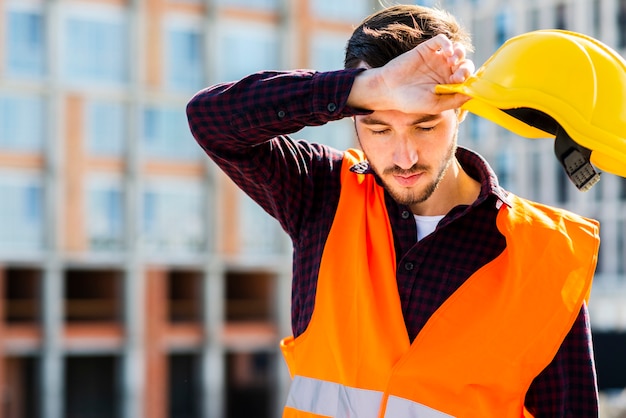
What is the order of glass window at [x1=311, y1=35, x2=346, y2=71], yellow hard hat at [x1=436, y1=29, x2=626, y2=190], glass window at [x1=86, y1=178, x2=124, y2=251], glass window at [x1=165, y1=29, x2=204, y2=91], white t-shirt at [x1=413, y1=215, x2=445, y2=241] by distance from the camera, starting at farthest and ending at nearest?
glass window at [x1=311, y1=35, x2=346, y2=71]
glass window at [x1=165, y1=29, x2=204, y2=91]
glass window at [x1=86, y1=178, x2=124, y2=251]
white t-shirt at [x1=413, y1=215, x2=445, y2=241]
yellow hard hat at [x1=436, y1=29, x2=626, y2=190]

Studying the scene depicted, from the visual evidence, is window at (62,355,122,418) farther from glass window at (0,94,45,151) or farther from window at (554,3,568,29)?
window at (554,3,568,29)

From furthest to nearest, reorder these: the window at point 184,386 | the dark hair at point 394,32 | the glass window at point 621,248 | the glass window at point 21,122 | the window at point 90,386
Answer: the glass window at point 621,248 < the window at point 184,386 < the window at point 90,386 < the glass window at point 21,122 < the dark hair at point 394,32

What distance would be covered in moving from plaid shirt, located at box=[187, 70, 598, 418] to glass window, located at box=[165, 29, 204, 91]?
81.7 ft

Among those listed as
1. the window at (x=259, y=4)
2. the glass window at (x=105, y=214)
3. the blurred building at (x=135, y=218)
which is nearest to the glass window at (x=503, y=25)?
the blurred building at (x=135, y=218)

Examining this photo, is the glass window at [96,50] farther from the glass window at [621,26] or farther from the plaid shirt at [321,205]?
the plaid shirt at [321,205]

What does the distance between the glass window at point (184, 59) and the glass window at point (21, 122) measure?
3.39 m

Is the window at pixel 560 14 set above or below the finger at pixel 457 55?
above

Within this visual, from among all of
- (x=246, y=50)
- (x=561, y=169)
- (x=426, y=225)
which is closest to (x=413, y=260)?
(x=426, y=225)

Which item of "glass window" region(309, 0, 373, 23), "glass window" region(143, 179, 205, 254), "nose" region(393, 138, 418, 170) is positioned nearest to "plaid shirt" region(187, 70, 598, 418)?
"nose" region(393, 138, 418, 170)

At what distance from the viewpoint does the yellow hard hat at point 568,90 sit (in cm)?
239

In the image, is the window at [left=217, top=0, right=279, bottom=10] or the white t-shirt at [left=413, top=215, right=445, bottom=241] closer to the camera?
the white t-shirt at [left=413, top=215, right=445, bottom=241]

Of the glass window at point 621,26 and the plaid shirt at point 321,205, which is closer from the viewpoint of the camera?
the plaid shirt at point 321,205

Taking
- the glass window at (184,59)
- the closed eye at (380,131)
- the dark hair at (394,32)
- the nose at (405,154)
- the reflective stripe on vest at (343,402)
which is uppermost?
the glass window at (184,59)

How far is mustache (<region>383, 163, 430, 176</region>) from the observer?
8.50ft
